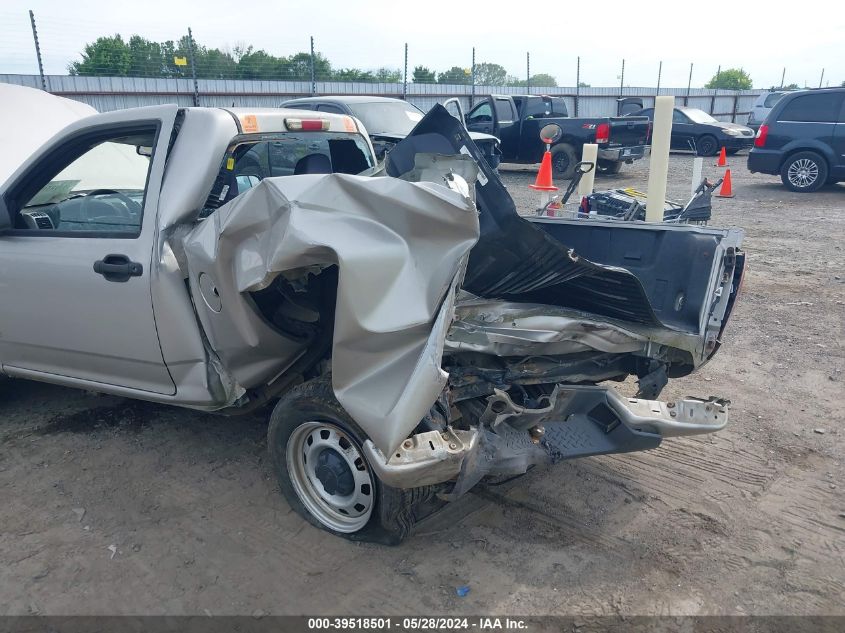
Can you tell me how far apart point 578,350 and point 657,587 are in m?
1.06

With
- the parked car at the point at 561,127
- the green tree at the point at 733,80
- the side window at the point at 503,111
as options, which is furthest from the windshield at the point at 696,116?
the green tree at the point at 733,80

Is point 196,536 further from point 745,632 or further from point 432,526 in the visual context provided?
point 745,632

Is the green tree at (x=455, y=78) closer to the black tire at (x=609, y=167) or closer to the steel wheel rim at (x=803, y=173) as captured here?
the black tire at (x=609, y=167)

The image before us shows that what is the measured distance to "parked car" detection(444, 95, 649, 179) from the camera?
612 inches

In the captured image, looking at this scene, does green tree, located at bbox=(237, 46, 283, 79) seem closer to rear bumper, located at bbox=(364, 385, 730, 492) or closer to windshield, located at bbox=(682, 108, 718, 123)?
windshield, located at bbox=(682, 108, 718, 123)

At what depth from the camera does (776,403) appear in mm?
4566

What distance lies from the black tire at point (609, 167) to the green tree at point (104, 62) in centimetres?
1166

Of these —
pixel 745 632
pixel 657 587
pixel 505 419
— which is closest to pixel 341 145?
pixel 505 419

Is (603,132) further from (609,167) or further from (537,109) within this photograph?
(537,109)

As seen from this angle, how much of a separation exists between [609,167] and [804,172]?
441cm

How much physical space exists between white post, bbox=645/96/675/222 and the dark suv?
1019cm

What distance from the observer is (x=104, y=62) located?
16.2 meters

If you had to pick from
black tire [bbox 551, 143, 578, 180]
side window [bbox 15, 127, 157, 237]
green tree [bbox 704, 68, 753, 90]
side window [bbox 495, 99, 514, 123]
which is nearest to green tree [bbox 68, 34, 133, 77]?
side window [bbox 495, 99, 514, 123]

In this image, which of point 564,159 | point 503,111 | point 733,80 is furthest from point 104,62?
point 733,80
